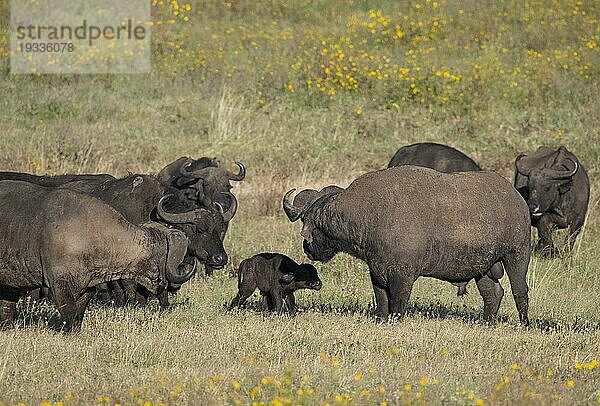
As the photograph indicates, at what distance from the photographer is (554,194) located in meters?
18.3

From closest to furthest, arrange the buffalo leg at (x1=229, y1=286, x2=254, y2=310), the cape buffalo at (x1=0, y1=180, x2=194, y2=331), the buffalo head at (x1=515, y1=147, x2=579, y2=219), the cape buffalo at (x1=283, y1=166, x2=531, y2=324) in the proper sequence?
1. the cape buffalo at (x1=0, y1=180, x2=194, y2=331)
2. the cape buffalo at (x1=283, y1=166, x2=531, y2=324)
3. the buffalo leg at (x1=229, y1=286, x2=254, y2=310)
4. the buffalo head at (x1=515, y1=147, x2=579, y2=219)

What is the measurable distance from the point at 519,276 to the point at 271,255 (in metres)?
3.41

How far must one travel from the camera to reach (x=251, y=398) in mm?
8836

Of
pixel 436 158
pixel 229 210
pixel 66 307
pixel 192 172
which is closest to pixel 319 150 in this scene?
pixel 436 158

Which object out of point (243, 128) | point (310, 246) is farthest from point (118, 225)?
point (243, 128)

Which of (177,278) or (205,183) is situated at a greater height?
(205,183)

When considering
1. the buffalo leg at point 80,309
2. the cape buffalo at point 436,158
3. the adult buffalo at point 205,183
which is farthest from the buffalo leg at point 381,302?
the cape buffalo at point 436,158

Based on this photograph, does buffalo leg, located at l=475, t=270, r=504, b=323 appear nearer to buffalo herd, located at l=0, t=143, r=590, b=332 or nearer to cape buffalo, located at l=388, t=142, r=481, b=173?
buffalo herd, located at l=0, t=143, r=590, b=332

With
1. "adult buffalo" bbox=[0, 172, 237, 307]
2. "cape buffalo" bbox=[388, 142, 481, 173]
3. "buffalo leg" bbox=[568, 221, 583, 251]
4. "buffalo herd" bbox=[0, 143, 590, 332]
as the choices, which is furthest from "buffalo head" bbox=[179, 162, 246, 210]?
"buffalo leg" bbox=[568, 221, 583, 251]

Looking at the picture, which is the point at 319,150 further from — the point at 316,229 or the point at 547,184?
the point at 316,229

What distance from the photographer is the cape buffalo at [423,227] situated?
11852 millimetres

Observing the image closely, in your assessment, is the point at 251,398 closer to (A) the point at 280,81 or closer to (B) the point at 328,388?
(B) the point at 328,388

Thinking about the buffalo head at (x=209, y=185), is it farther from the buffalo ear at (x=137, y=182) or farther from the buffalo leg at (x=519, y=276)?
the buffalo leg at (x=519, y=276)

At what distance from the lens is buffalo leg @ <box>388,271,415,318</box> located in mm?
11898
